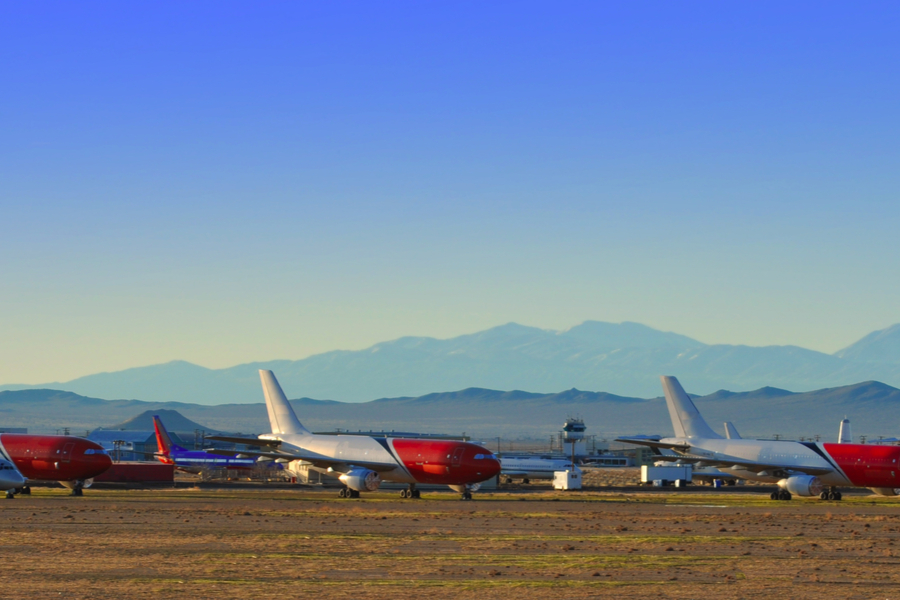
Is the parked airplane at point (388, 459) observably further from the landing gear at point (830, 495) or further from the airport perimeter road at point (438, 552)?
the landing gear at point (830, 495)

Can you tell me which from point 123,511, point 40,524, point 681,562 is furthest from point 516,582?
A: point 123,511

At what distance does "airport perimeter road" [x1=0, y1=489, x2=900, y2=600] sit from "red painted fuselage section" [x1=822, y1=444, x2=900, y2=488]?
13687 millimetres

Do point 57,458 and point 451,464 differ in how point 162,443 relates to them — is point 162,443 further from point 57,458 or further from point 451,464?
point 451,464

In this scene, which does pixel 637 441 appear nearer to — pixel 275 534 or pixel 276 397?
pixel 276 397

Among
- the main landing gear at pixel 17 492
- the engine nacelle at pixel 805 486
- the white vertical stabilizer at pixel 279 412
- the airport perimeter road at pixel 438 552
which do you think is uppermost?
the white vertical stabilizer at pixel 279 412

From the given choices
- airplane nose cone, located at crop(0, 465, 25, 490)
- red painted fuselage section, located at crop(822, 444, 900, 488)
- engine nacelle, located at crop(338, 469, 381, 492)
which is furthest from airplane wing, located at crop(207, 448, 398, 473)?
red painted fuselage section, located at crop(822, 444, 900, 488)

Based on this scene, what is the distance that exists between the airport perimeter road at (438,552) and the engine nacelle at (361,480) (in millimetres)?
12826

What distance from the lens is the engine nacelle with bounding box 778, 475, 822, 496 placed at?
78.2 metres

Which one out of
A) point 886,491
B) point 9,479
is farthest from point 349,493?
point 886,491

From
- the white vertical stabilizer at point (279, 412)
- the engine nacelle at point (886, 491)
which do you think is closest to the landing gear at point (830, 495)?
the engine nacelle at point (886, 491)

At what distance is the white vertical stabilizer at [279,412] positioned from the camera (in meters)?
86.5

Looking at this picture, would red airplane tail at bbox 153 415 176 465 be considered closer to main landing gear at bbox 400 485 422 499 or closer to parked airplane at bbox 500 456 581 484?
parked airplane at bbox 500 456 581 484

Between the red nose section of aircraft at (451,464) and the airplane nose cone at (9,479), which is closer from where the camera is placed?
the airplane nose cone at (9,479)

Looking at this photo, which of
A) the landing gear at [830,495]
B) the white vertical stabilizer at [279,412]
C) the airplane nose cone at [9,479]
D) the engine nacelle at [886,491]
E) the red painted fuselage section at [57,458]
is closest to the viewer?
the airplane nose cone at [9,479]
